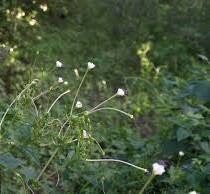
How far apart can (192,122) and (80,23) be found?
14.0 ft

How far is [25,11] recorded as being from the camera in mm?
6562

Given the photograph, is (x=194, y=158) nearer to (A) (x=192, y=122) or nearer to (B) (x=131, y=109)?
(A) (x=192, y=122)

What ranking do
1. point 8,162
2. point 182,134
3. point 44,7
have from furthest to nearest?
point 44,7
point 182,134
point 8,162

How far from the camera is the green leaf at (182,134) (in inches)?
122

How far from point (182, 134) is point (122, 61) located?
12.1 feet

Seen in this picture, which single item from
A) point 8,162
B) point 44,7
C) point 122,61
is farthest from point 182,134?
point 44,7

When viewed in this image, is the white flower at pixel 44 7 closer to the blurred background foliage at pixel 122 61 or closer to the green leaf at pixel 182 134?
the blurred background foliage at pixel 122 61

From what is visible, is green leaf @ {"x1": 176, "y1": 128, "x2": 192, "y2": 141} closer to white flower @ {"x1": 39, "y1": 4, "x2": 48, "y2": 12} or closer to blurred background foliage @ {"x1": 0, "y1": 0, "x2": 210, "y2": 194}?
blurred background foliage @ {"x1": 0, "y1": 0, "x2": 210, "y2": 194}

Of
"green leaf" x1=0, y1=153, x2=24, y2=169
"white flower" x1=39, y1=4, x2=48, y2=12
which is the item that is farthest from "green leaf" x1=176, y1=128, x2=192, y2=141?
"white flower" x1=39, y1=4, x2=48, y2=12

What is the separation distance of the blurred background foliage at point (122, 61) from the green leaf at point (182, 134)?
0.14 meters

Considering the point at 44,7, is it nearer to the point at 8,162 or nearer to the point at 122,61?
the point at 122,61

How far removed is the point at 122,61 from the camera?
6730mm

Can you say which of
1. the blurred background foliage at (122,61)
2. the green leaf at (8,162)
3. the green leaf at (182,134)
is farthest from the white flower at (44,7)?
the green leaf at (8,162)

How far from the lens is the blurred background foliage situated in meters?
3.44
